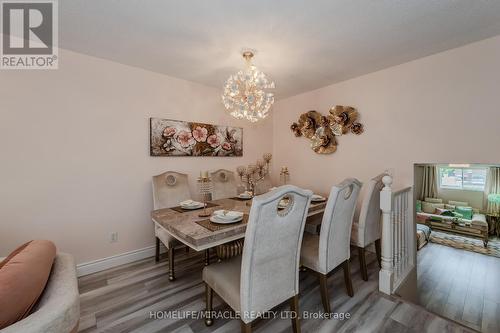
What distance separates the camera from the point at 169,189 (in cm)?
258

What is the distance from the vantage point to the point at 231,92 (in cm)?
210

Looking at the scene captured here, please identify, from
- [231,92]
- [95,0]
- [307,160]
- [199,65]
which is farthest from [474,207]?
[95,0]

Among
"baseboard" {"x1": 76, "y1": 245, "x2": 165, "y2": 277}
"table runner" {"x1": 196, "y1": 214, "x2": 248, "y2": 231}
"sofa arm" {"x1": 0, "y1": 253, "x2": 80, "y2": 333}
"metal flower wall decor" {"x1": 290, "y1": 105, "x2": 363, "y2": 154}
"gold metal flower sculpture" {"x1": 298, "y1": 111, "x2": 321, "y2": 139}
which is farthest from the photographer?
"gold metal flower sculpture" {"x1": 298, "y1": 111, "x2": 321, "y2": 139}

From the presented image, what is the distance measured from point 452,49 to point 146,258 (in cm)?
423

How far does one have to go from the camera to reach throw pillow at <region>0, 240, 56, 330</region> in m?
0.71

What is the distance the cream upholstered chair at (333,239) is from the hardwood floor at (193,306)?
17 centimetres

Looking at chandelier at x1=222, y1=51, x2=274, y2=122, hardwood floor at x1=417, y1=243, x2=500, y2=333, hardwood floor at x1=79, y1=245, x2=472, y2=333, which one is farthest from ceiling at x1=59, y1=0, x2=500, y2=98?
hardwood floor at x1=417, y1=243, x2=500, y2=333

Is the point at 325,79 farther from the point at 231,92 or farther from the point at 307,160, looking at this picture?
the point at 231,92

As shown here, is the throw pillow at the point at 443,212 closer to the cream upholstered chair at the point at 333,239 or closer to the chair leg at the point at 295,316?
the cream upholstered chair at the point at 333,239

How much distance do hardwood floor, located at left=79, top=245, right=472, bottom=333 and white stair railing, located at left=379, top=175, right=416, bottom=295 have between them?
0.70 ft

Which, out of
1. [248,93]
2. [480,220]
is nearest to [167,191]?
[248,93]

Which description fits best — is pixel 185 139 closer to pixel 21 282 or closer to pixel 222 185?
pixel 222 185

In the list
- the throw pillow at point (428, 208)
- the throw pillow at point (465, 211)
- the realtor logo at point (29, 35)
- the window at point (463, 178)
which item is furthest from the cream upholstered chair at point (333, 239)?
the window at point (463, 178)

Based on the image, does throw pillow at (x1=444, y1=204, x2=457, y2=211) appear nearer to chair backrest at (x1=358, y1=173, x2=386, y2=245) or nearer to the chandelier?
chair backrest at (x1=358, y1=173, x2=386, y2=245)
